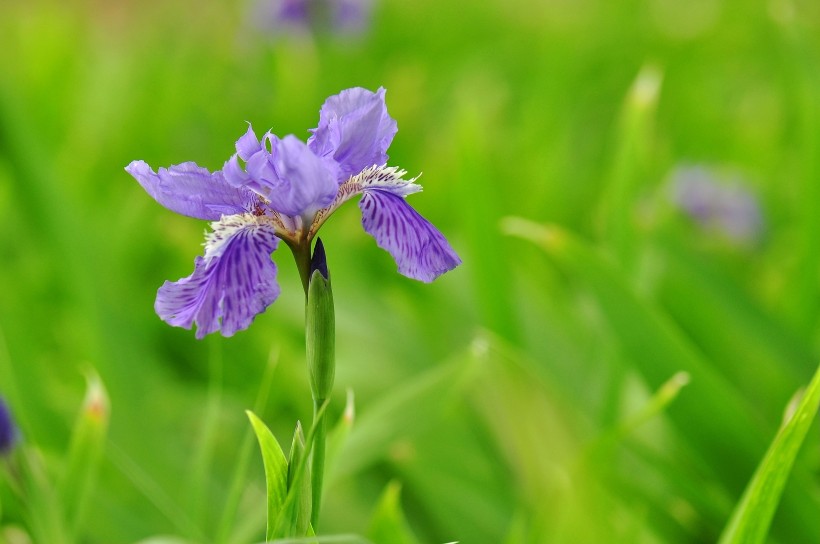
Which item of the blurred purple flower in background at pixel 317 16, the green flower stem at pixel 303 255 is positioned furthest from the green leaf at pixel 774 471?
the blurred purple flower in background at pixel 317 16

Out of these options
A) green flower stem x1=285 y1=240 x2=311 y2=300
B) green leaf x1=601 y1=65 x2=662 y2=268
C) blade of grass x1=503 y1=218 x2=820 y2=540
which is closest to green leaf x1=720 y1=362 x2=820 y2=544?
blade of grass x1=503 y1=218 x2=820 y2=540

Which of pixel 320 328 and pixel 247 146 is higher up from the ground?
pixel 247 146

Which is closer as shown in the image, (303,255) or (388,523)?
(303,255)

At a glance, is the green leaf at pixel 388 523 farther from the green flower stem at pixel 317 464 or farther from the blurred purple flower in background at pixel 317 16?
the blurred purple flower in background at pixel 317 16

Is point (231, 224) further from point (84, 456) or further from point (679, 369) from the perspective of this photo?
point (679, 369)

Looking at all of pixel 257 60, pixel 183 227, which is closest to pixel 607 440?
pixel 183 227

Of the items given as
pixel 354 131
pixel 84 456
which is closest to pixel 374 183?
pixel 354 131

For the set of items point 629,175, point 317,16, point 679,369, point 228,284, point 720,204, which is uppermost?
point 317,16
